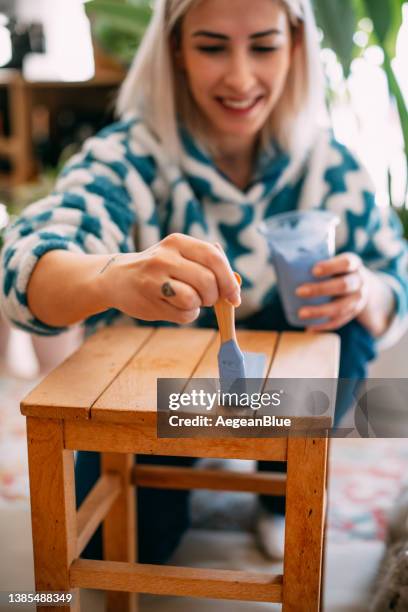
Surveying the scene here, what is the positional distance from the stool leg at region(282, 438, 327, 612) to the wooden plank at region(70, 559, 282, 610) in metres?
0.03

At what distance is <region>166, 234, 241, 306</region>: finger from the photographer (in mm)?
778

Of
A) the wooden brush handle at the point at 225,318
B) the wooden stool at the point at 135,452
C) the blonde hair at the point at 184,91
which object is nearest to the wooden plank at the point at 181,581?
the wooden stool at the point at 135,452

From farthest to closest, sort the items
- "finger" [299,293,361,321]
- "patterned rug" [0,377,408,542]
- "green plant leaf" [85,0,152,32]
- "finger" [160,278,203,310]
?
"green plant leaf" [85,0,152,32]
"patterned rug" [0,377,408,542]
"finger" [299,293,361,321]
"finger" [160,278,203,310]

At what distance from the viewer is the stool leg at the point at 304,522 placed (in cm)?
86

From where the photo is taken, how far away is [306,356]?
1043 millimetres

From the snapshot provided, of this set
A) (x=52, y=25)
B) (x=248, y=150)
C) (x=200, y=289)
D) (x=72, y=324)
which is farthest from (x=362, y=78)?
(x=200, y=289)

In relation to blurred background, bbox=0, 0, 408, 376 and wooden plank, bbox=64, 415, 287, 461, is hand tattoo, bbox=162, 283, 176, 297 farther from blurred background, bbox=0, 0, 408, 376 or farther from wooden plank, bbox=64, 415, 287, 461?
blurred background, bbox=0, 0, 408, 376

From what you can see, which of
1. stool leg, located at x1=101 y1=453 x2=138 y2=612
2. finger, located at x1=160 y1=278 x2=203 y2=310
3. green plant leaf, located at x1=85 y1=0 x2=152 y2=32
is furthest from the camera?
green plant leaf, located at x1=85 y1=0 x2=152 y2=32

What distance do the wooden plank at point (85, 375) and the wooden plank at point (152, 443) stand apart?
0.08 feet

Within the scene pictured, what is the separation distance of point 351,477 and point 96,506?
844 millimetres

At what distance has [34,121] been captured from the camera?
307cm

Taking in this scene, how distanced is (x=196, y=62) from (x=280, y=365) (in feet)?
1.84

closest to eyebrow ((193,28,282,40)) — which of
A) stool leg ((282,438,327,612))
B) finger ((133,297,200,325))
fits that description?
finger ((133,297,200,325))

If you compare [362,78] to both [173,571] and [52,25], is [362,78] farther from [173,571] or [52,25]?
[173,571]
